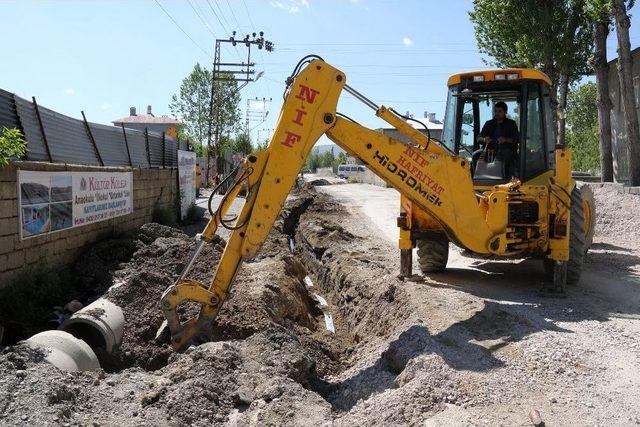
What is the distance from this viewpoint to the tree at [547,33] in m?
→ 21.7

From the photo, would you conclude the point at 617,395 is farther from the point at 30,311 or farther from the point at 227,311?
the point at 30,311

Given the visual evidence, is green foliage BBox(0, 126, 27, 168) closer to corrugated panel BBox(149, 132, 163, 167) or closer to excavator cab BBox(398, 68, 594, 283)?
excavator cab BBox(398, 68, 594, 283)

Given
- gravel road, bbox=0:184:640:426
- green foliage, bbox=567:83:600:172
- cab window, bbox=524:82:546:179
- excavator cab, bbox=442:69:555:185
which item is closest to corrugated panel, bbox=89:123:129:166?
gravel road, bbox=0:184:640:426

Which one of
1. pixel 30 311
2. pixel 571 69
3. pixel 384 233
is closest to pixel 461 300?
pixel 30 311

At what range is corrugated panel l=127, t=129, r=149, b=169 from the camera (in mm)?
13586

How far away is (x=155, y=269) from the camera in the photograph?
843cm

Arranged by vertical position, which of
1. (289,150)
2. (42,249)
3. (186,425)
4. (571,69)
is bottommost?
(186,425)

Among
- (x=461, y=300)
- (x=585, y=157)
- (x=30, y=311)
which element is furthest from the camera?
(x=585, y=157)

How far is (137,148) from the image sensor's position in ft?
46.1

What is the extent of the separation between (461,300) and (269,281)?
8.59 feet

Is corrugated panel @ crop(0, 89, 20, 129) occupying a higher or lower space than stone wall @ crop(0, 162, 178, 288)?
higher

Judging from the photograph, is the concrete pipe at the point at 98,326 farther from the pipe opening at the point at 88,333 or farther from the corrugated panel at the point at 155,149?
the corrugated panel at the point at 155,149

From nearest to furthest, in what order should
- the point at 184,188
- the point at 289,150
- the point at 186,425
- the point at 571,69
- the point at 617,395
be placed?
the point at 186,425 → the point at 617,395 → the point at 289,150 → the point at 184,188 → the point at 571,69

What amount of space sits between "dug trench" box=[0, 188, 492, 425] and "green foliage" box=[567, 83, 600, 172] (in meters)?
37.0
